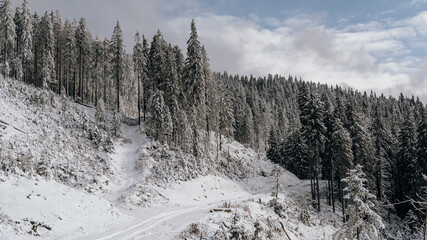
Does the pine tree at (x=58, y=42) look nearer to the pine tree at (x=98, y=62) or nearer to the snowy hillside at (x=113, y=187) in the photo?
the pine tree at (x=98, y=62)

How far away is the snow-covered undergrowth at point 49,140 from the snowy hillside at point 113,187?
110 millimetres

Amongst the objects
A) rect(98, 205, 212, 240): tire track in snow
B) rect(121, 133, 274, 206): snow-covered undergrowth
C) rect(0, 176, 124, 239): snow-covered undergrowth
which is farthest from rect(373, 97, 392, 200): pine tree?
rect(0, 176, 124, 239): snow-covered undergrowth

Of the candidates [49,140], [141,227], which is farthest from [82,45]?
[141,227]

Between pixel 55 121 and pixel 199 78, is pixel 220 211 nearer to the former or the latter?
pixel 55 121

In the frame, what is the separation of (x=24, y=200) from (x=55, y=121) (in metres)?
22.0

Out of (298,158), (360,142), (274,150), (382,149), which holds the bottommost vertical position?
(298,158)

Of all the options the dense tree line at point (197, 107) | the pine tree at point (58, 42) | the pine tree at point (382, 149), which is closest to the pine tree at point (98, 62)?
the dense tree line at point (197, 107)

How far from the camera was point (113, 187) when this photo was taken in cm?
2811

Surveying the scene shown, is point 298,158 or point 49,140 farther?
point 298,158

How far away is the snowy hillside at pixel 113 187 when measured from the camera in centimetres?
1481

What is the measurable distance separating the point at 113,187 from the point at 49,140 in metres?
8.04

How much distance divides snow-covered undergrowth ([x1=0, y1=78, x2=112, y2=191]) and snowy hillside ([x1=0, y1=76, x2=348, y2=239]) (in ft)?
0.36

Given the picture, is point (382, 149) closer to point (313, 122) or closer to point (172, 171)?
point (313, 122)

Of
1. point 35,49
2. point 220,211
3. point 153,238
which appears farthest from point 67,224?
point 35,49
